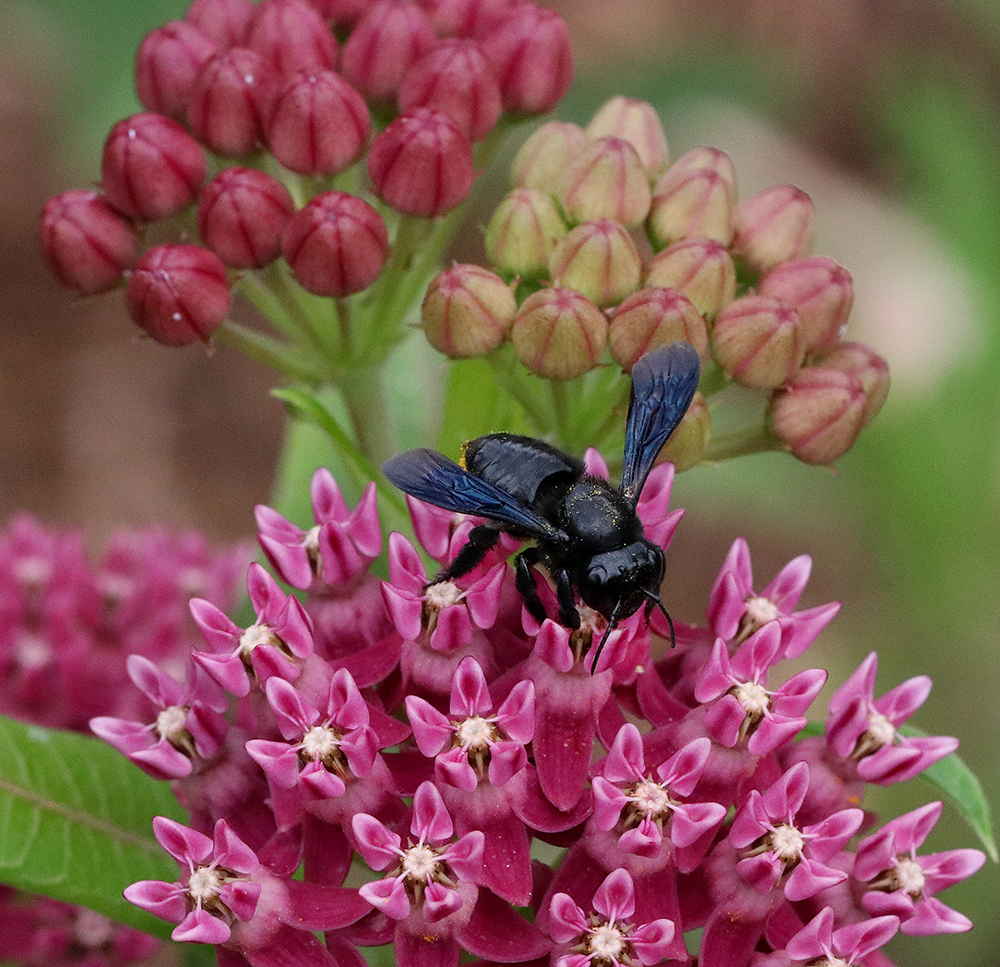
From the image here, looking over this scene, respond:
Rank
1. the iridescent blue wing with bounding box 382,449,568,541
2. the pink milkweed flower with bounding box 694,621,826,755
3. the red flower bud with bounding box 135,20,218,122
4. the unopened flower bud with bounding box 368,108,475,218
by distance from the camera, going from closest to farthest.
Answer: the pink milkweed flower with bounding box 694,621,826,755 < the iridescent blue wing with bounding box 382,449,568,541 < the unopened flower bud with bounding box 368,108,475,218 < the red flower bud with bounding box 135,20,218,122

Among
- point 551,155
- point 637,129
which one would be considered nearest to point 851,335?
point 637,129

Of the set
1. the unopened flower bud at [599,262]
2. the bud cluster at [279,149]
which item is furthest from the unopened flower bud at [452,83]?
the unopened flower bud at [599,262]

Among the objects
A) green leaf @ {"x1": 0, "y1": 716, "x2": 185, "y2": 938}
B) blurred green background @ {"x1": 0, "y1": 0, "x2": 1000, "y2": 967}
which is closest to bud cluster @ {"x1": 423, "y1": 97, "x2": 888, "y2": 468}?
green leaf @ {"x1": 0, "y1": 716, "x2": 185, "y2": 938}

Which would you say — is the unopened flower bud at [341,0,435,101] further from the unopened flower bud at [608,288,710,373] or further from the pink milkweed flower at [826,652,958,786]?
the pink milkweed flower at [826,652,958,786]

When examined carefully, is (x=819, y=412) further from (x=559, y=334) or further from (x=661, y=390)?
(x=559, y=334)

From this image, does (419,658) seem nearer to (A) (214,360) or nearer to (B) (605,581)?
(B) (605,581)

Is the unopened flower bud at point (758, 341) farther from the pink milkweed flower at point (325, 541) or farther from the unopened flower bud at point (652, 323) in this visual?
the pink milkweed flower at point (325, 541)
